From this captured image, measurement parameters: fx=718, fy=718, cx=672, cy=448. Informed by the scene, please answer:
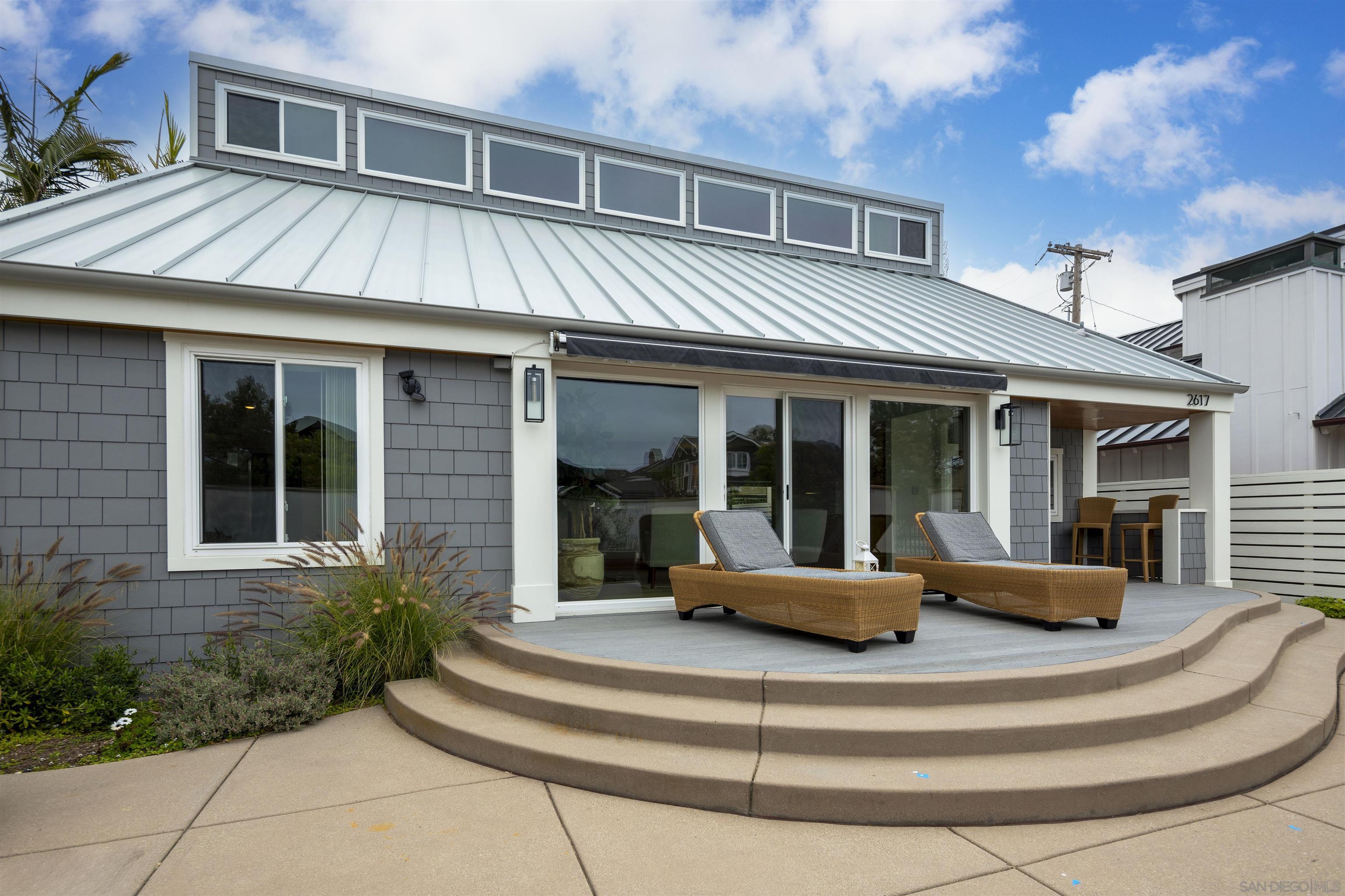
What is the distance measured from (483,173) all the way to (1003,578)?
7738 millimetres

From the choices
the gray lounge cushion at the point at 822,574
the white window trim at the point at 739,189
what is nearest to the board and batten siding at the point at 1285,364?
the white window trim at the point at 739,189

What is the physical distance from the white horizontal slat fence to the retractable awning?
5.05 meters

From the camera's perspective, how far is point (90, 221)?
5.77m

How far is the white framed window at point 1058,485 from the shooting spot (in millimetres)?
10766

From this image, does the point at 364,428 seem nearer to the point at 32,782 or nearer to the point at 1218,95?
the point at 32,782

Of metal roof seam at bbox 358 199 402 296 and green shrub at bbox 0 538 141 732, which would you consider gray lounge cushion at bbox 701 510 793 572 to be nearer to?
metal roof seam at bbox 358 199 402 296

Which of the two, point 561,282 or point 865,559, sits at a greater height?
point 561,282

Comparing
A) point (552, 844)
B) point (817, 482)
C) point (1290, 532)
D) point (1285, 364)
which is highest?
point (1285, 364)

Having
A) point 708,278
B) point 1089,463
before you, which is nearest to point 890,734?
point 708,278

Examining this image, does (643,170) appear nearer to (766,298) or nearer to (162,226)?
(766,298)

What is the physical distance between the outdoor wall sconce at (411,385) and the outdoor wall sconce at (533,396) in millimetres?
829

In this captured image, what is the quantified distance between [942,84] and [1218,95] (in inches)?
217

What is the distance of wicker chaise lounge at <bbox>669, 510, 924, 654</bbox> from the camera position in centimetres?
470

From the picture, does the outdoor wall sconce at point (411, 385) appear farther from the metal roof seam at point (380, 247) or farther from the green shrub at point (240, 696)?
the green shrub at point (240, 696)
